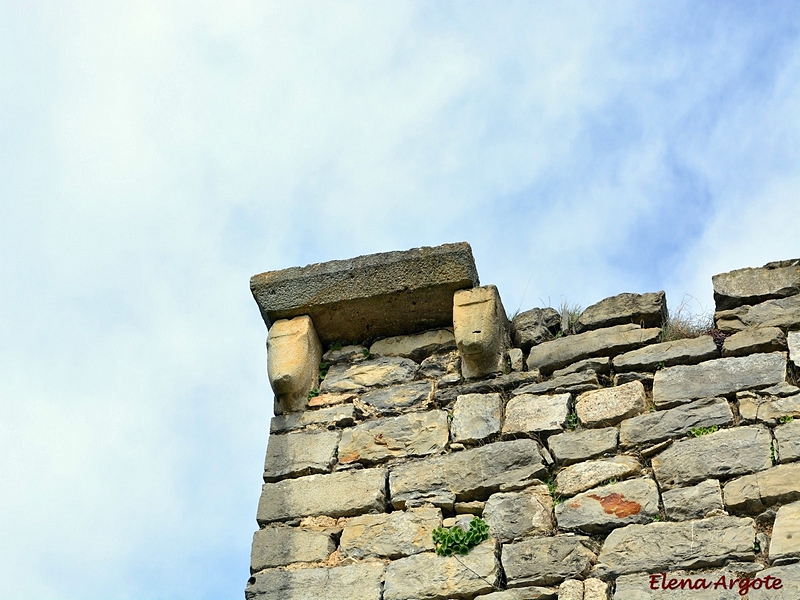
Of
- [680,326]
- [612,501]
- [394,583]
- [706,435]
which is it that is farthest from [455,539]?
[680,326]

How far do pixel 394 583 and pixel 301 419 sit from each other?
115 centimetres

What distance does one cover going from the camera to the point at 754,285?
16.6ft

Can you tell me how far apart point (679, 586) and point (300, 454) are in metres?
1.87

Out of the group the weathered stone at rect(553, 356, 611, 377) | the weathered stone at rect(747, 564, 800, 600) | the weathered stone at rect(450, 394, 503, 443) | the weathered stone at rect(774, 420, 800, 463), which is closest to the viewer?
the weathered stone at rect(747, 564, 800, 600)

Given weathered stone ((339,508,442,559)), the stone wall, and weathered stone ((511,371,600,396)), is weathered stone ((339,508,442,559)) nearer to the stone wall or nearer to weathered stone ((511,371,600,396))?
the stone wall

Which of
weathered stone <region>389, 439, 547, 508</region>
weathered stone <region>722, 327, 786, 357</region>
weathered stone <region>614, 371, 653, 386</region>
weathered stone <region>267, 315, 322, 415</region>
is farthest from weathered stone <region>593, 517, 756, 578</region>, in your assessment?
weathered stone <region>267, 315, 322, 415</region>

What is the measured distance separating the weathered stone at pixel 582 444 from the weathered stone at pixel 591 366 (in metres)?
0.39

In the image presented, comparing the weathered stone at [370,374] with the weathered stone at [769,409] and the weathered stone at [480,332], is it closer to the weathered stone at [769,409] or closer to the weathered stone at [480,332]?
the weathered stone at [480,332]

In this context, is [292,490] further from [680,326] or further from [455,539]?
Result: [680,326]

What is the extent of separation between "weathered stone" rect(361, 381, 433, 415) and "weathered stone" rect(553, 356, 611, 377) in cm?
61

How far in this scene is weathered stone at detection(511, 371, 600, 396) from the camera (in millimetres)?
4906

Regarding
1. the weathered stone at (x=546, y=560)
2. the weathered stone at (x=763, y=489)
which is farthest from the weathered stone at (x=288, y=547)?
the weathered stone at (x=763, y=489)

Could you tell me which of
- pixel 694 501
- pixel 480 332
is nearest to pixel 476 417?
pixel 480 332

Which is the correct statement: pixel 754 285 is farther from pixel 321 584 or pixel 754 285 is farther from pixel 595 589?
pixel 321 584
